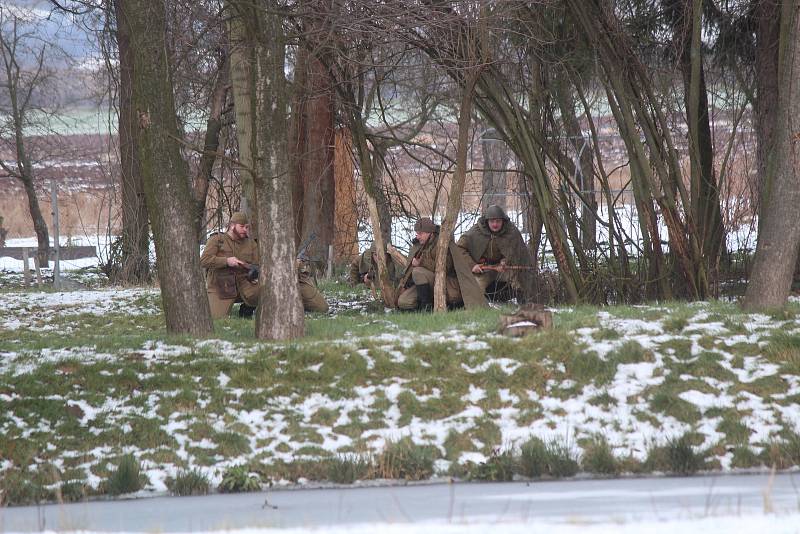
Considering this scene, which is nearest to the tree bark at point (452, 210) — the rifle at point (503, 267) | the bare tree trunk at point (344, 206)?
the rifle at point (503, 267)

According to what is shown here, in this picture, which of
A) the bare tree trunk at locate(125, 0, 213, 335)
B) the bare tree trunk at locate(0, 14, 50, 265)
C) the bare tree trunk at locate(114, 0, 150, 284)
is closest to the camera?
the bare tree trunk at locate(125, 0, 213, 335)

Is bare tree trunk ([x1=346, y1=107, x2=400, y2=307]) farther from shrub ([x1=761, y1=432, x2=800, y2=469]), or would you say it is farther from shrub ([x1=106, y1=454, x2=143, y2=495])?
shrub ([x1=761, y1=432, x2=800, y2=469])

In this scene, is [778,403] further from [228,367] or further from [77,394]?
[77,394]

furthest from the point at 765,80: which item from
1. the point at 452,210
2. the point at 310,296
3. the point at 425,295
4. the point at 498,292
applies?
the point at 310,296

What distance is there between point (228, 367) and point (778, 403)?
13.6 feet

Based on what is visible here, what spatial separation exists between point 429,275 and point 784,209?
14.4 feet

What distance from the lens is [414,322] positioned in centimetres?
1063

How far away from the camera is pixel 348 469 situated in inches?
262

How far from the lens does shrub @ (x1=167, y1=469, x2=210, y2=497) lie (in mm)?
6484

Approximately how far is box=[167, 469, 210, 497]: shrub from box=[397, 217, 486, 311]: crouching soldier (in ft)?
21.0

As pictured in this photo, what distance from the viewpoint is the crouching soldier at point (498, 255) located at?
1300 cm

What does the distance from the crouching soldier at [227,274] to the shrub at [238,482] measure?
6226 millimetres

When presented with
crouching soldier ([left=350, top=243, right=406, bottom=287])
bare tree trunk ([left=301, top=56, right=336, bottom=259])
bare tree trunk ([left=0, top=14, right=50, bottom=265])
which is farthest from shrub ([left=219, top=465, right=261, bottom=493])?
bare tree trunk ([left=0, top=14, right=50, bottom=265])

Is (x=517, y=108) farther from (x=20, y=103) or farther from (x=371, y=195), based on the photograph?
(x=20, y=103)
